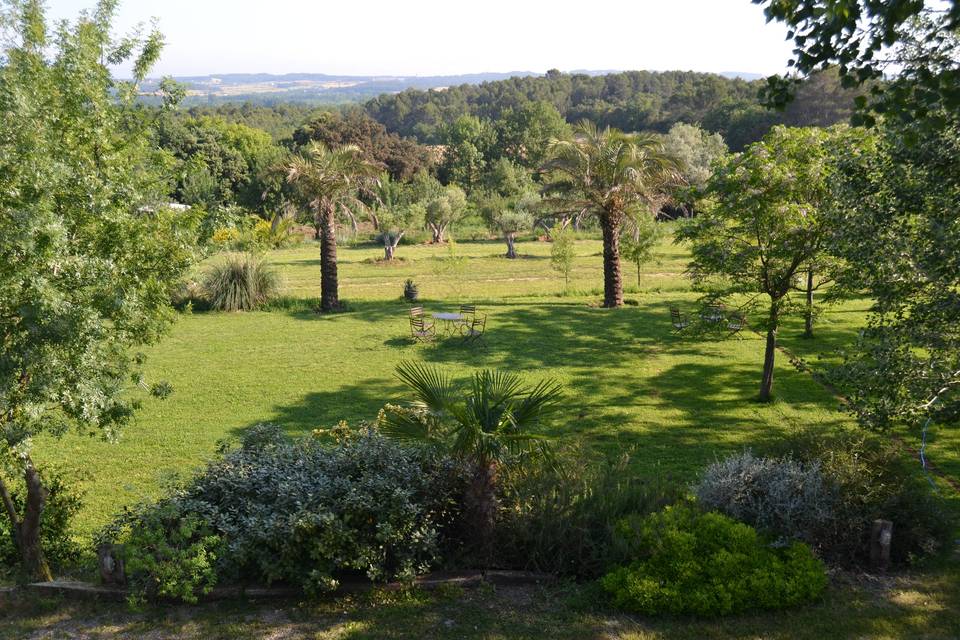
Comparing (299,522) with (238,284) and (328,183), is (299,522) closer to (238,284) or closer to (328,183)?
(328,183)

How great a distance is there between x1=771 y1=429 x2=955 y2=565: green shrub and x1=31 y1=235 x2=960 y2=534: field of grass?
153cm

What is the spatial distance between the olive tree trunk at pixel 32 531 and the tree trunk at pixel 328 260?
15.9 m

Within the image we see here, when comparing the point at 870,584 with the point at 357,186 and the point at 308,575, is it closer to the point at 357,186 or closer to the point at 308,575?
the point at 308,575

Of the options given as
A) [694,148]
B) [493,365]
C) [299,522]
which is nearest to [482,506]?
[299,522]

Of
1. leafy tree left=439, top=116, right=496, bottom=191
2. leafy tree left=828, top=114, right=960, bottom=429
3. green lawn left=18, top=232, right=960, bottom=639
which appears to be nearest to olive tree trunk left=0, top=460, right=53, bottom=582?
green lawn left=18, top=232, right=960, bottom=639

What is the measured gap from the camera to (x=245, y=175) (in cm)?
5978

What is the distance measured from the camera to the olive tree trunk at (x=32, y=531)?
674cm

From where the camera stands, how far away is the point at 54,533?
296 inches

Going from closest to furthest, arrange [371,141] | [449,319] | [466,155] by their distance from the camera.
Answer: [449,319] → [371,141] → [466,155]

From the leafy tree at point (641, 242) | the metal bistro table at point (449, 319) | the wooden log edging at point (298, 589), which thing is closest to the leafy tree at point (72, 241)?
the wooden log edging at point (298, 589)

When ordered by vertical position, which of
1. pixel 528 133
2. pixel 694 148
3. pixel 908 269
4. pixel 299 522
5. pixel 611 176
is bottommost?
pixel 299 522

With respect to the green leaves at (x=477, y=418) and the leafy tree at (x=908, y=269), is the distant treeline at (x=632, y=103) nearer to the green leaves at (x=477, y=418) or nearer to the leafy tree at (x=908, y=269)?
the leafy tree at (x=908, y=269)

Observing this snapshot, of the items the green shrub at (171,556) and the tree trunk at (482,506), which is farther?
the tree trunk at (482,506)

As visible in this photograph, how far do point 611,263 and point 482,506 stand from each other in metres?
16.5
